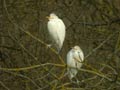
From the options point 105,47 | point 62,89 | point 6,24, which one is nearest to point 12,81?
point 6,24

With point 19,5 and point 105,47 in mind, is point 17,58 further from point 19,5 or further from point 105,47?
point 105,47

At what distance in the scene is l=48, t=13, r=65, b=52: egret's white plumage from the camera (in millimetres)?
7172

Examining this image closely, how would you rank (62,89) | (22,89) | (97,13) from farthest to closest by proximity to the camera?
(97,13)
(22,89)
(62,89)

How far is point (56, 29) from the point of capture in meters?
7.19

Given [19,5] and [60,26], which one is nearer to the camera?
[60,26]

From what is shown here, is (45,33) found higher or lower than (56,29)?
lower

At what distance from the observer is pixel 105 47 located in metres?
10.6

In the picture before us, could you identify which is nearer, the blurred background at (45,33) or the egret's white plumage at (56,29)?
the egret's white plumage at (56,29)

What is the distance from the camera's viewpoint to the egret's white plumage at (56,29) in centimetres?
717

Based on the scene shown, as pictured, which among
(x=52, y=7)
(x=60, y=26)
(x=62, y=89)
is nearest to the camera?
(x=62, y=89)

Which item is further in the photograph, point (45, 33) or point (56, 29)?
point (45, 33)

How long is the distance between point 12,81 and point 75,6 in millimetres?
2248

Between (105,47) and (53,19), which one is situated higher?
(53,19)

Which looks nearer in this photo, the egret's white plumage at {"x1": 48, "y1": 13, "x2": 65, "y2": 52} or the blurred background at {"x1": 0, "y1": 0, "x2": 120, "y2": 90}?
the egret's white plumage at {"x1": 48, "y1": 13, "x2": 65, "y2": 52}
